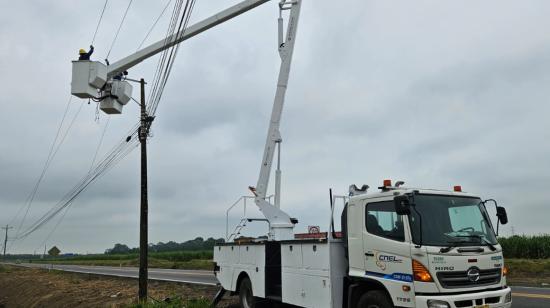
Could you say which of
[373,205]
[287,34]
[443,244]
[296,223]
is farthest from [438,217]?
[287,34]

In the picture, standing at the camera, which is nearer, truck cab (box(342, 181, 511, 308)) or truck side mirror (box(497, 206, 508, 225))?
truck cab (box(342, 181, 511, 308))

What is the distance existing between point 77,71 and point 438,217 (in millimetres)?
10539

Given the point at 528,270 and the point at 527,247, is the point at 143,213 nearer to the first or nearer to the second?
the point at 528,270

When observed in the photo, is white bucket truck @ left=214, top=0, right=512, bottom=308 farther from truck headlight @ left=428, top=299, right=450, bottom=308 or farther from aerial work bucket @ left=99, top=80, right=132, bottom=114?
aerial work bucket @ left=99, top=80, right=132, bottom=114

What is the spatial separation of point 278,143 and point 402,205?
6676mm

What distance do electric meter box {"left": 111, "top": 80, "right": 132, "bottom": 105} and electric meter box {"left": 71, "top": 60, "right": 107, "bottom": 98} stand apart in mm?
881

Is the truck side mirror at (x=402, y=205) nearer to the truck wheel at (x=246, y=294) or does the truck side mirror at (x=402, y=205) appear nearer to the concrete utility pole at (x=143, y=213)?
the truck wheel at (x=246, y=294)

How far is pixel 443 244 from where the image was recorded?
7316 mm

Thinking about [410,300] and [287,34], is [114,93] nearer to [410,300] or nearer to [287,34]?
[287,34]

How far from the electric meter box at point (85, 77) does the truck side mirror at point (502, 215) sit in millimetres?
10734

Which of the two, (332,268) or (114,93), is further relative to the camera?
(114,93)

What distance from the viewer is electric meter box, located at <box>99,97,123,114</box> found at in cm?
1423

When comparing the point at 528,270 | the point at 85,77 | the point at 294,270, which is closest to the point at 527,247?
the point at 528,270

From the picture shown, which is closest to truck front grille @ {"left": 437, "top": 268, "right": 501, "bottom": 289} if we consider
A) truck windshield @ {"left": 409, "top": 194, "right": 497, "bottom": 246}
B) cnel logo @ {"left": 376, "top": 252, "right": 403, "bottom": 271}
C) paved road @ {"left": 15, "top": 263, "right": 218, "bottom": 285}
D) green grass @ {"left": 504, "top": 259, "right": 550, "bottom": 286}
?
truck windshield @ {"left": 409, "top": 194, "right": 497, "bottom": 246}
